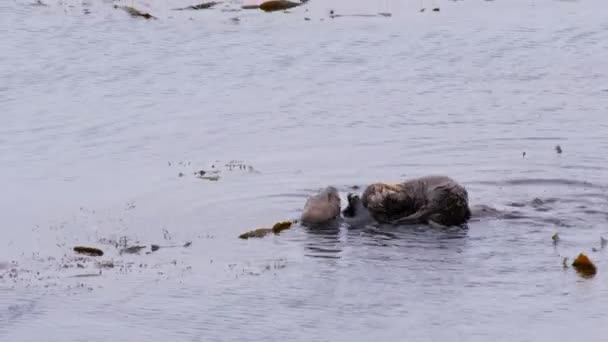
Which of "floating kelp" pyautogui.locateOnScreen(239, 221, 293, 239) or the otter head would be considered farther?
the otter head

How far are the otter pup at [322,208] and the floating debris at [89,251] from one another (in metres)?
2.53

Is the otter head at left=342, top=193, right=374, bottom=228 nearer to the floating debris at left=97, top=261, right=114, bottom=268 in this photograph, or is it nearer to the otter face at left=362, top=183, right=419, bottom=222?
the otter face at left=362, top=183, right=419, bottom=222

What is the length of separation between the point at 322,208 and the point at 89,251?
2.81 metres

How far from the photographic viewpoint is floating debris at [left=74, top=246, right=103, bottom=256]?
13716mm

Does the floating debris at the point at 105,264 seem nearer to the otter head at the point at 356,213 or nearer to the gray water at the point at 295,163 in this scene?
the gray water at the point at 295,163

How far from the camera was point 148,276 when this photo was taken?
42.2ft

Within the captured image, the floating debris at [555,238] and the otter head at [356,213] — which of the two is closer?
the floating debris at [555,238]

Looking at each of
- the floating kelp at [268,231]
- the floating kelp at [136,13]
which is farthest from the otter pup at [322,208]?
the floating kelp at [136,13]

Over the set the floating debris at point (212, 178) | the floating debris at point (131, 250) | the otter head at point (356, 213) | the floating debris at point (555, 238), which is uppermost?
the floating debris at point (212, 178)

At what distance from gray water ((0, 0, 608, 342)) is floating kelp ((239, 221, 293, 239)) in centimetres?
12

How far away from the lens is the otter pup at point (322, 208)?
14656 mm

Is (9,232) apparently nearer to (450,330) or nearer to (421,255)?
(421,255)

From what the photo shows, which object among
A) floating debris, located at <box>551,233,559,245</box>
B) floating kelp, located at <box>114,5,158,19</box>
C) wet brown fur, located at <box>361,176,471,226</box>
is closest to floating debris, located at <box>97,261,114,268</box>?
wet brown fur, located at <box>361,176,471,226</box>

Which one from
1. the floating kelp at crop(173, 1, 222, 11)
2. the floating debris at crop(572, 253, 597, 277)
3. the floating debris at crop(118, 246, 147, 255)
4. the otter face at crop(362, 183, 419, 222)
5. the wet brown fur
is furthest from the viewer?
the floating kelp at crop(173, 1, 222, 11)
